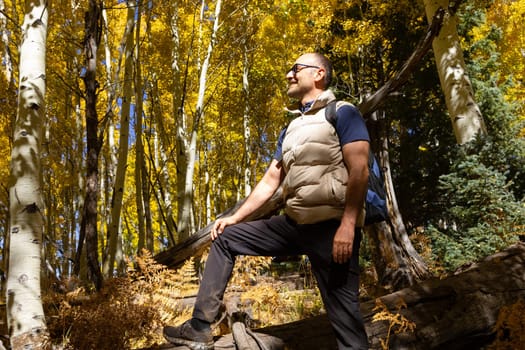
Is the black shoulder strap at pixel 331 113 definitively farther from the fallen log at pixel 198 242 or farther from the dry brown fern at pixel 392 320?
the fallen log at pixel 198 242

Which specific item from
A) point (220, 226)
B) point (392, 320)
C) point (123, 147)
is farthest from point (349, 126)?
point (123, 147)

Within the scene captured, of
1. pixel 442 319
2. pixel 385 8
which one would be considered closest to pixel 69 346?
pixel 442 319

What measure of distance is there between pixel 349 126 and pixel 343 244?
2.30ft

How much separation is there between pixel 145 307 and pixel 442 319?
8.33 ft

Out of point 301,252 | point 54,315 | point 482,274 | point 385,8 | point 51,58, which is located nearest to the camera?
point 301,252

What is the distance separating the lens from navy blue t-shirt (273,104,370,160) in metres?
2.21

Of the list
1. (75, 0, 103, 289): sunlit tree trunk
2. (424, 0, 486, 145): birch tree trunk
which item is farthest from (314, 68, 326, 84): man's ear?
(424, 0, 486, 145): birch tree trunk

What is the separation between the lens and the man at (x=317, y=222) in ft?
7.02

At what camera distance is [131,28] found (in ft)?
22.7

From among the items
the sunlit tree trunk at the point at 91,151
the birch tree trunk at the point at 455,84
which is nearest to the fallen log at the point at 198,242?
the sunlit tree trunk at the point at 91,151

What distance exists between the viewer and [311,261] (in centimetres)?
235

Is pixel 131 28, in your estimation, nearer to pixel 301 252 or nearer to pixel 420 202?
pixel 301 252

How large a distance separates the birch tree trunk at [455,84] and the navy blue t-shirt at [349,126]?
466 cm

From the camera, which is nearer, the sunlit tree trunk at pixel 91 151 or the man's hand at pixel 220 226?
the man's hand at pixel 220 226
